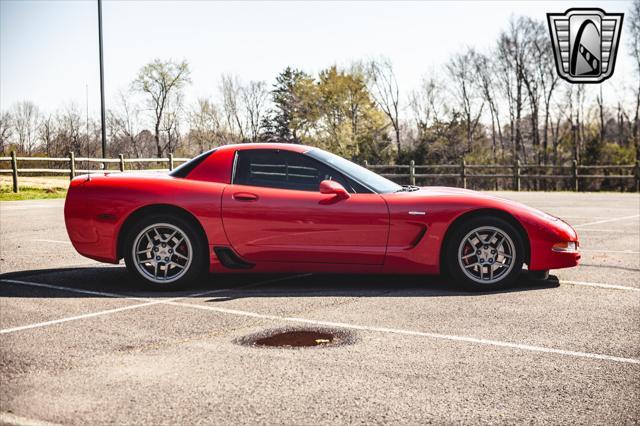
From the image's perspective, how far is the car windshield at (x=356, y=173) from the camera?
664cm

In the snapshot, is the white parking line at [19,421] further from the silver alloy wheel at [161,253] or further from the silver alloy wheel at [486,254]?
the silver alloy wheel at [486,254]

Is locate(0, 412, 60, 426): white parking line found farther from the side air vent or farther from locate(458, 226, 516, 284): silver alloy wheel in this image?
locate(458, 226, 516, 284): silver alloy wheel

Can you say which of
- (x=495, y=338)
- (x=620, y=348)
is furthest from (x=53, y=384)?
(x=620, y=348)

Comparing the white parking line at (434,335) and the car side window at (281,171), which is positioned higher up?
the car side window at (281,171)

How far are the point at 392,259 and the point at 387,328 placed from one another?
146cm

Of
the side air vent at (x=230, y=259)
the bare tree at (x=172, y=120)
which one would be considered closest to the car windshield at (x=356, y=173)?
the side air vent at (x=230, y=259)

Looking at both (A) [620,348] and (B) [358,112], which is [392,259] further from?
(B) [358,112]

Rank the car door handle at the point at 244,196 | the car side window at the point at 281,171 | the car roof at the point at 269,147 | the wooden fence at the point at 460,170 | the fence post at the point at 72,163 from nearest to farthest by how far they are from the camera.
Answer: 1. the car door handle at the point at 244,196
2. the car side window at the point at 281,171
3. the car roof at the point at 269,147
4. the wooden fence at the point at 460,170
5. the fence post at the point at 72,163

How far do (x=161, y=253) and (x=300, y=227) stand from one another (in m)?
1.32

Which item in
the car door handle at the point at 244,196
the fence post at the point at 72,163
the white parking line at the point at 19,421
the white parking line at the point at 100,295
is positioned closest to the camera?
the white parking line at the point at 19,421

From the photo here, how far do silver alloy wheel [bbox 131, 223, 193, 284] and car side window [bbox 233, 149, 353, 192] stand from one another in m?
0.78

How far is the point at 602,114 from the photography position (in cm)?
5375

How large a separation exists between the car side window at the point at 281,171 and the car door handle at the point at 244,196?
5.7 inches

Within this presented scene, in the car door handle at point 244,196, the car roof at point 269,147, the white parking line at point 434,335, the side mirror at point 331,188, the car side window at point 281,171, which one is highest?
the car roof at point 269,147
